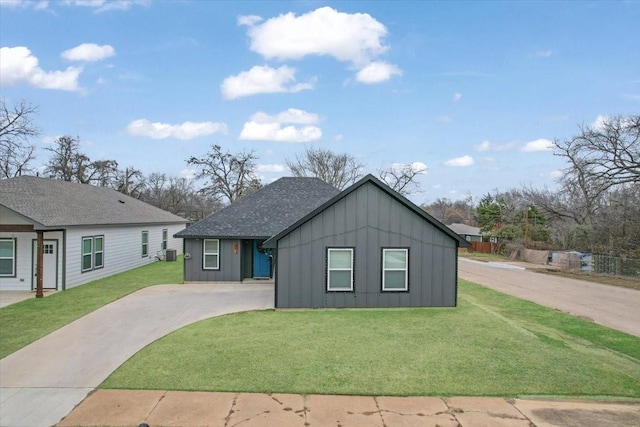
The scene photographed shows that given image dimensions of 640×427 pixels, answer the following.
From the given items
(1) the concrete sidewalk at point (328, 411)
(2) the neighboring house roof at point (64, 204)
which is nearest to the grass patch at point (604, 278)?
(1) the concrete sidewalk at point (328, 411)

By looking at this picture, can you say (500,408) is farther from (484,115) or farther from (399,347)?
(484,115)

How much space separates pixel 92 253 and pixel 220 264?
18.5ft

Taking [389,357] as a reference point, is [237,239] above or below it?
above

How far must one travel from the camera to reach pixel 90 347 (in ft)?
27.6

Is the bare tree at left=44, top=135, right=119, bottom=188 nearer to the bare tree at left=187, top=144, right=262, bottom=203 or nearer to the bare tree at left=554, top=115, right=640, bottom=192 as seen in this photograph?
the bare tree at left=187, top=144, right=262, bottom=203

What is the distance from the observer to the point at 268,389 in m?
6.21

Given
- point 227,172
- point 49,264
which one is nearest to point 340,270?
point 49,264

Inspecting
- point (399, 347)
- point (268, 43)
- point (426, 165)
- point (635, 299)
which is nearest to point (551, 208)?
point (426, 165)

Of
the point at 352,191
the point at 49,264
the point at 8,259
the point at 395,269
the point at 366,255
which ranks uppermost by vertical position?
the point at 352,191

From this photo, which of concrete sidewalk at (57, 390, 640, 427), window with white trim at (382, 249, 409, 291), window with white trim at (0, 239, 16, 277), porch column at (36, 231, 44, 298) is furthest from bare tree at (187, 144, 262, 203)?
concrete sidewalk at (57, 390, 640, 427)

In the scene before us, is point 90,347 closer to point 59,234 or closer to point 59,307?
point 59,307

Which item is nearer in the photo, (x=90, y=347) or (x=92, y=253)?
(x=90, y=347)

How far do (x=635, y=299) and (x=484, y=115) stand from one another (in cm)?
1178

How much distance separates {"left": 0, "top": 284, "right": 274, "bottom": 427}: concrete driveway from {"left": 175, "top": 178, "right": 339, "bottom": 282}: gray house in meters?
2.48
